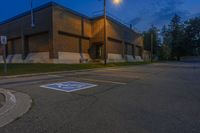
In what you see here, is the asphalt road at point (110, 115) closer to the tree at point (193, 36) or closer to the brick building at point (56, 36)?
the brick building at point (56, 36)

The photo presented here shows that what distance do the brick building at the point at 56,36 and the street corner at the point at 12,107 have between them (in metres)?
20.9

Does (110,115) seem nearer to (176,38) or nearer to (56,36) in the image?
(56,36)

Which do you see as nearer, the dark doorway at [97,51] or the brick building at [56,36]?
the brick building at [56,36]

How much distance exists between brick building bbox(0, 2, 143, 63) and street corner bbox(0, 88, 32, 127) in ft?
68.6

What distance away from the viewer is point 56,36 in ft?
91.7

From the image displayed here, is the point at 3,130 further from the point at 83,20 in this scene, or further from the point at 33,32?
the point at 83,20

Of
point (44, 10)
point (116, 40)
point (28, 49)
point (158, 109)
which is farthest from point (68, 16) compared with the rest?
point (158, 109)

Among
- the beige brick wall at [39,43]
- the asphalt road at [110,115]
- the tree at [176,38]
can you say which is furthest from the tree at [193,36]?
the asphalt road at [110,115]

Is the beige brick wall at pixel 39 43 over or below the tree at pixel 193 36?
below

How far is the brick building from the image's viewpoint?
92.0 ft

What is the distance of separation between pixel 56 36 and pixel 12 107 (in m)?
23.2

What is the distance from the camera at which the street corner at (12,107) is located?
466 centimetres

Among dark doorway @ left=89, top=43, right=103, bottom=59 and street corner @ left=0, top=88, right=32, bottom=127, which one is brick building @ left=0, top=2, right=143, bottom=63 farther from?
street corner @ left=0, top=88, right=32, bottom=127

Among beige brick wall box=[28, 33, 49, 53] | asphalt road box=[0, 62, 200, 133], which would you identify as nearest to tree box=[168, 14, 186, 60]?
beige brick wall box=[28, 33, 49, 53]
